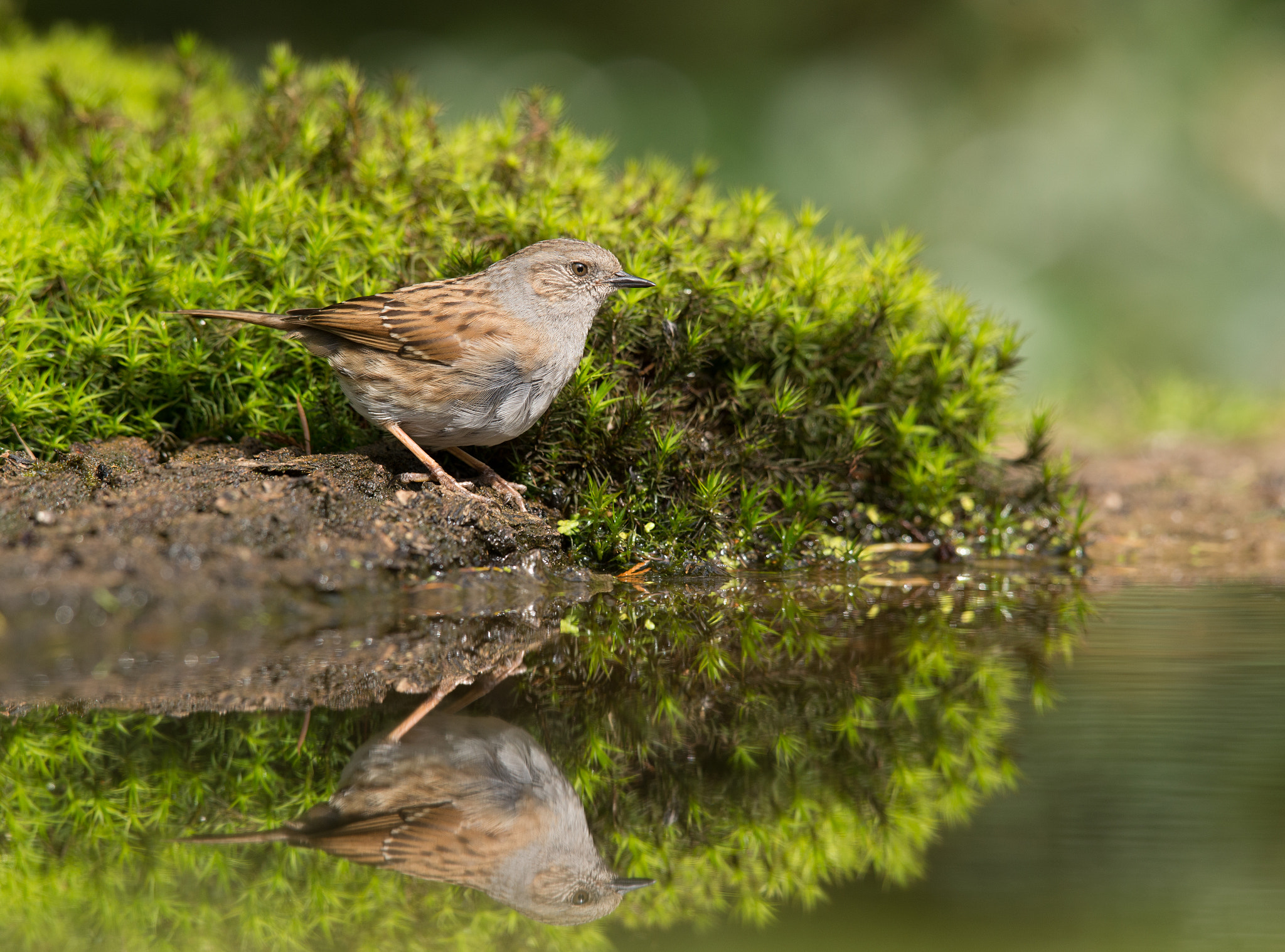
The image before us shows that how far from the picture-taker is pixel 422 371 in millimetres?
4906

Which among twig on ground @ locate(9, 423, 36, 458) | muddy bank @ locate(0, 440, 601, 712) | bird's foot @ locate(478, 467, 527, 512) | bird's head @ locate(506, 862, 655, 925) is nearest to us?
bird's head @ locate(506, 862, 655, 925)

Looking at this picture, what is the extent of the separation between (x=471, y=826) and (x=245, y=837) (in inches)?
18.4

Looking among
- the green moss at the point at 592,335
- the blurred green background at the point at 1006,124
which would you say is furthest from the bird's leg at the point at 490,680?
the blurred green background at the point at 1006,124

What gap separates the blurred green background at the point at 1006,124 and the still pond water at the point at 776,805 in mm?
7593

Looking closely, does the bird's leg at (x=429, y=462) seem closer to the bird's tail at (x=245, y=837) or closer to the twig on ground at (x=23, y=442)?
the twig on ground at (x=23, y=442)

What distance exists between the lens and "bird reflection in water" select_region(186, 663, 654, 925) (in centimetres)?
220

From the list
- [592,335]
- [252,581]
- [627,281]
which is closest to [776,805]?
[252,581]

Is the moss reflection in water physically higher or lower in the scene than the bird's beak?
lower

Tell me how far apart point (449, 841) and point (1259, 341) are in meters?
11.6

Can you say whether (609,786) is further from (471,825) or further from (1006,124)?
(1006,124)

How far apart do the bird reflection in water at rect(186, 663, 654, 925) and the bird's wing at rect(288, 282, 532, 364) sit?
8.14ft

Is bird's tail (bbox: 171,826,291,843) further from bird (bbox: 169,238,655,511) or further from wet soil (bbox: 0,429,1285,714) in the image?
bird (bbox: 169,238,655,511)

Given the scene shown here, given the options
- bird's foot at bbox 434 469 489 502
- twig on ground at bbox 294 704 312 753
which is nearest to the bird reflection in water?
twig on ground at bbox 294 704 312 753

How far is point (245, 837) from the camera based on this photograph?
2.27 meters
